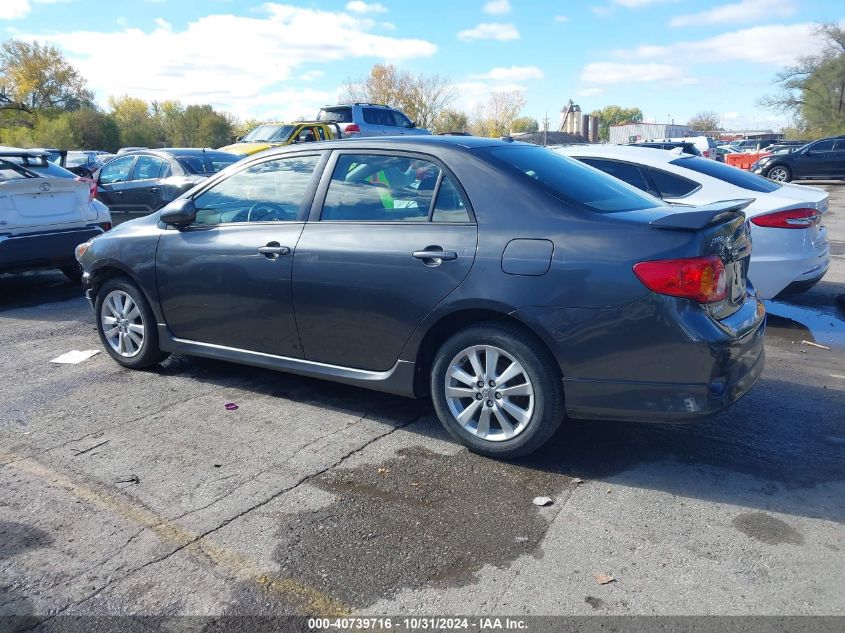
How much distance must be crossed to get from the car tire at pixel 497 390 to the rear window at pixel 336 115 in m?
19.8

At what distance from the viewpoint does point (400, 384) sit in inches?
166

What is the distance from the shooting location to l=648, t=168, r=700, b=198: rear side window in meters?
7.03

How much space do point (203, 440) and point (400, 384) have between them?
1.22 metres

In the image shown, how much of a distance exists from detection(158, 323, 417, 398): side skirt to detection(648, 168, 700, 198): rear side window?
4.12 metres

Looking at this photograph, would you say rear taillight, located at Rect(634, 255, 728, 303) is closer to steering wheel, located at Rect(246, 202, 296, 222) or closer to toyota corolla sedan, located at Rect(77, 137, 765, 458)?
toyota corolla sedan, located at Rect(77, 137, 765, 458)

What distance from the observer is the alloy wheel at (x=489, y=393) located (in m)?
3.81

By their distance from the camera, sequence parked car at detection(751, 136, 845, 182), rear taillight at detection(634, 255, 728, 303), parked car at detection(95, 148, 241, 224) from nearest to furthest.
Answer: rear taillight at detection(634, 255, 728, 303) → parked car at detection(95, 148, 241, 224) → parked car at detection(751, 136, 845, 182)

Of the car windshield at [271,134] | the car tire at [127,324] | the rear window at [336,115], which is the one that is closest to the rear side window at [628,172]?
the car tire at [127,324]

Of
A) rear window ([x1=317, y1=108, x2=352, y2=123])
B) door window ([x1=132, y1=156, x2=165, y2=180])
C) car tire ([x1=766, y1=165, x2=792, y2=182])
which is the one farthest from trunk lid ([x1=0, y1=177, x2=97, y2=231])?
car tire ([x1=766, y1=165, x2=792, y2=182])

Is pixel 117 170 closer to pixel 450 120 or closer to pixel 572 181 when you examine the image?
pixel 572 181

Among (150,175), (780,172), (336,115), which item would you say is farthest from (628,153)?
(780,172)

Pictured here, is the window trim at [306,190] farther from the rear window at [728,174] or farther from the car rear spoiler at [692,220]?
the rear window at [728,174]

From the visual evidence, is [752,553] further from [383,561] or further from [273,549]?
[273,549]

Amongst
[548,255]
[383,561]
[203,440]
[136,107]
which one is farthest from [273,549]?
[136,107]
